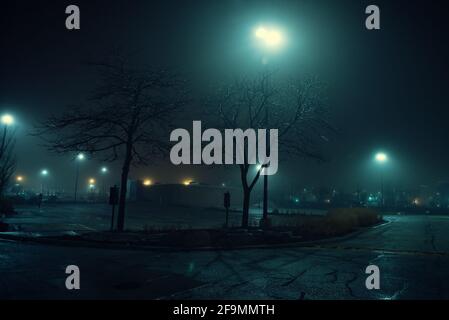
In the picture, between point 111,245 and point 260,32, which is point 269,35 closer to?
point 260,32

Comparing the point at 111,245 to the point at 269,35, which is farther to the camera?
the point at 269,35

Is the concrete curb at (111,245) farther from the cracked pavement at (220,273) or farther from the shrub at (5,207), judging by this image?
the shrub at (5,207)

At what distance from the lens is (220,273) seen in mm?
8789

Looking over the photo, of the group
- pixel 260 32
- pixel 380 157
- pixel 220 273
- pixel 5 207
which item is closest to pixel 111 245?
pixel 220 273

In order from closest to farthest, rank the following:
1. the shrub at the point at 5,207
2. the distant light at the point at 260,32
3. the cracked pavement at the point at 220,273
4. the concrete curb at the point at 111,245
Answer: the cracked pavement at the point at 220,273 → the concrete curb at the point at 111,245 → the distant light at the point at 260,32 → the shrub at the point at 5,207

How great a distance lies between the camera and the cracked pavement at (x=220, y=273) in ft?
22.9

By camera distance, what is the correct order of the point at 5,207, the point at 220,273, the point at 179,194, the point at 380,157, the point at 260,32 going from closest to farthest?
the point at 220,273
the point at 260,32
the point at 5,207
the point at 380,157
the point at 179,194

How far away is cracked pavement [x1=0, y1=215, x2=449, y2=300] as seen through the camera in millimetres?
6988

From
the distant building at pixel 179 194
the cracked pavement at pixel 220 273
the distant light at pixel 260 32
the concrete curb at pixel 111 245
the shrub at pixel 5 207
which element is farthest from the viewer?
the distant building at pixel 179 194

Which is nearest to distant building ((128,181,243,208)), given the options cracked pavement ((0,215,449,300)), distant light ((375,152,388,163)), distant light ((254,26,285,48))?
distant light ((375,152,388,163))

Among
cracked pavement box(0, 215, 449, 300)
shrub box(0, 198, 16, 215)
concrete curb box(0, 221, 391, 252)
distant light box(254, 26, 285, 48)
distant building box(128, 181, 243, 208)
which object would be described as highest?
distant light box(254, 26, 285, 48)

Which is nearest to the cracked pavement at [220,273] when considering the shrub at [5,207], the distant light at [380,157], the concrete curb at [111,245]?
the concrete curb at [111,245]

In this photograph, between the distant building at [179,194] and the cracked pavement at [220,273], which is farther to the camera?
the distant building at [179,194]

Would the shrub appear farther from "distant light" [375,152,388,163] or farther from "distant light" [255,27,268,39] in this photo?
"distant light" [375,152,388,163]
